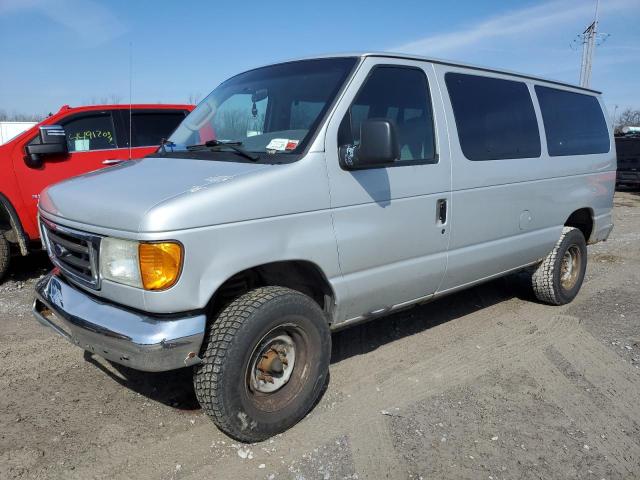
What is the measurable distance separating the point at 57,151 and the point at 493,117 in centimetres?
454

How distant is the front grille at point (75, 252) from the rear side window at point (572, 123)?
3883 mm

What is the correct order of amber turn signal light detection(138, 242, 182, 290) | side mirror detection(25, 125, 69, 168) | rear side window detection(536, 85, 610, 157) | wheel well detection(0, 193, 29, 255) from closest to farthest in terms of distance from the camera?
1. amber turn signal light detection(138, 242, 182, 290)
2. rear side window detection(536, 85, 610, 157)
3. side mirror detection(25, 125, 69, 168)
4. wheel well detection(0, 193, 29, 255)

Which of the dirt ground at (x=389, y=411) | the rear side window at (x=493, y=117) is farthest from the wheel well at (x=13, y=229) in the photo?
the rear side window at (x=493, y=117)

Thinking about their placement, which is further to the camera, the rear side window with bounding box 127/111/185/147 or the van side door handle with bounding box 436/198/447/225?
the rear side window with bounding box 127/111/185/147

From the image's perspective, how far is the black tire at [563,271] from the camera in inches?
198

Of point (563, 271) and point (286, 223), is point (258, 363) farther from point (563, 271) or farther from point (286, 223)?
point (563, 271)

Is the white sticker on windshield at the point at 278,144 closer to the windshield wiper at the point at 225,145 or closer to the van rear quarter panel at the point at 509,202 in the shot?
the windshield wiper at the point at 225,145

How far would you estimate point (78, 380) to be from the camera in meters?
3.63

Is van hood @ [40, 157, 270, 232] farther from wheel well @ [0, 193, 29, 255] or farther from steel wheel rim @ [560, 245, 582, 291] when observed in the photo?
steel wheel rim @ [560, 245, 582, 291]

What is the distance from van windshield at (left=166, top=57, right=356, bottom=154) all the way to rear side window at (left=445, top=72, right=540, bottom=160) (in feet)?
3.42

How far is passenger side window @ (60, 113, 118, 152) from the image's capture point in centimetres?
612

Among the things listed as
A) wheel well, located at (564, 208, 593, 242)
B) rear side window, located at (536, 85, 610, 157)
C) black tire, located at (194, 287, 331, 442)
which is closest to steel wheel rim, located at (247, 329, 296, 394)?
black tire, located at (194, 287, 331, 442)

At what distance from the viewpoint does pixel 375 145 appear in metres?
2.87

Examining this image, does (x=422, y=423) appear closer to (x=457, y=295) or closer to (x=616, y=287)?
(x=457, y=295)
